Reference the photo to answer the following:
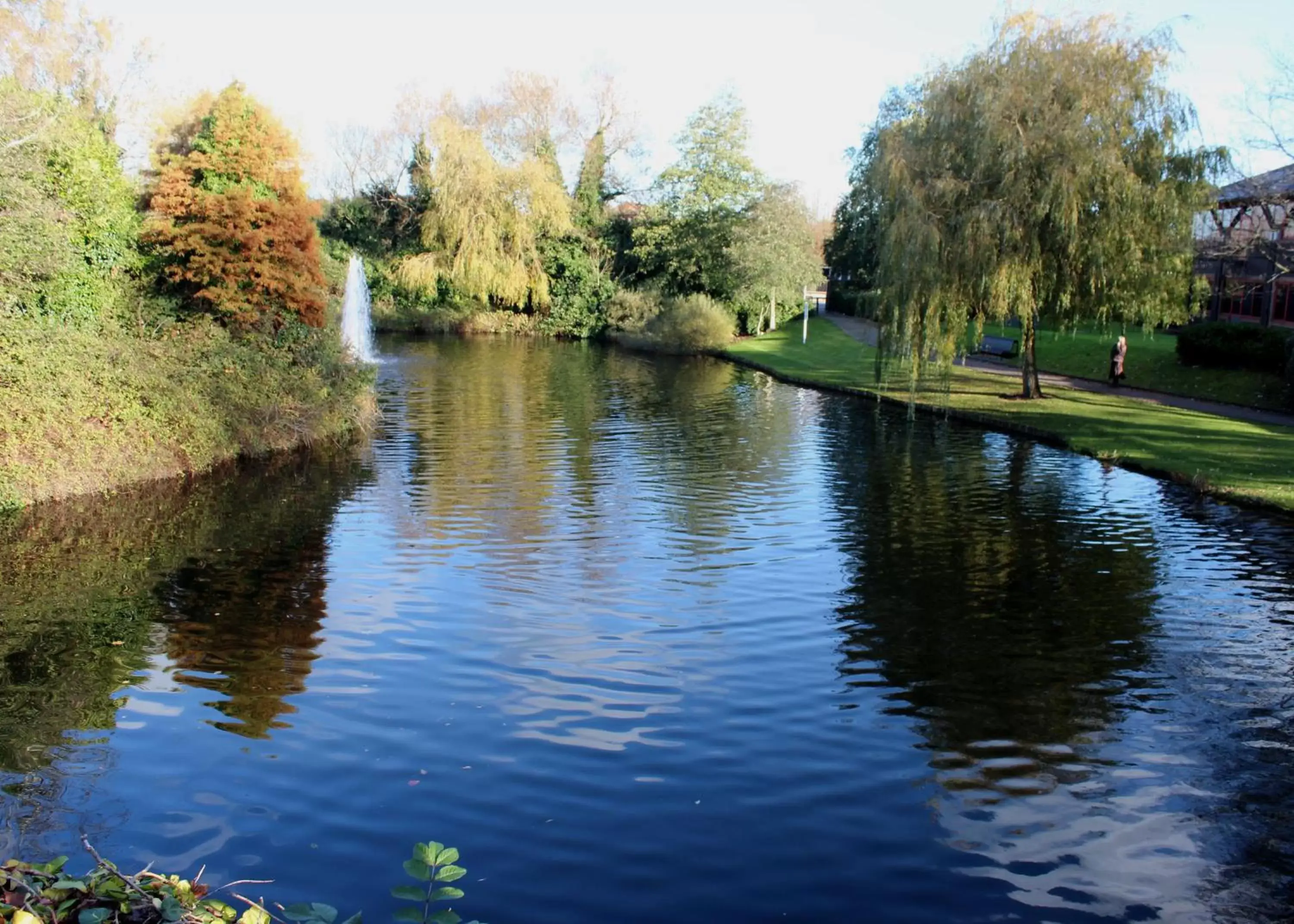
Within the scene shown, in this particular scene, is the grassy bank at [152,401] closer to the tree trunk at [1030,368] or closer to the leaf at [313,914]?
the leaf at [313,914]

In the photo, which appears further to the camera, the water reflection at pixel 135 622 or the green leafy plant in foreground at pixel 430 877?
the water reflection at pixel 135 622

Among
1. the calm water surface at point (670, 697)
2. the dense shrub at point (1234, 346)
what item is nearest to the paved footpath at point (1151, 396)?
the dense shrub at point (1234, 346)

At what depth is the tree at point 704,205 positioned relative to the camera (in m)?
51.1

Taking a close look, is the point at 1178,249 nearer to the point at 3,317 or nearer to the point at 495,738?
the point at 495,738

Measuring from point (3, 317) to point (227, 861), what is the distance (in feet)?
42.6

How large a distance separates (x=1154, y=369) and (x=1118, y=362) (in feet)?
5.75

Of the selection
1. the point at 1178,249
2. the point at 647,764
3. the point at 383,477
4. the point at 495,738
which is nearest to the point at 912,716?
the point at 647,764

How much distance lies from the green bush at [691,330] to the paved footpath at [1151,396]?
1188 cm

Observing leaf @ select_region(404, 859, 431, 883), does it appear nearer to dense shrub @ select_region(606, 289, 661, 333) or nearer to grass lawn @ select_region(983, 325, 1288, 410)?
grass lawn @ select_region(983, 325, 1288, 410)

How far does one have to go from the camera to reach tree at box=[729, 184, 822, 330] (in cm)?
4716

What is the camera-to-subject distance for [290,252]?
21.3 m

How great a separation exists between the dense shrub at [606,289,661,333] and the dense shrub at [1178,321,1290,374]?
24.0 metres

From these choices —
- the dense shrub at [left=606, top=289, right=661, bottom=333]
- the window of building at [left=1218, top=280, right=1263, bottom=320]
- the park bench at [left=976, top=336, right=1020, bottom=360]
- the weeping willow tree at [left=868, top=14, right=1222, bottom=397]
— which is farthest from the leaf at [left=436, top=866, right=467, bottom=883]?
the dense shrub at [left=606, top=289, right=661, bottom=333]

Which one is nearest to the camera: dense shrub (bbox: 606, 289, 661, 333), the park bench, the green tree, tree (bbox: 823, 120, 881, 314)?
the park bench
